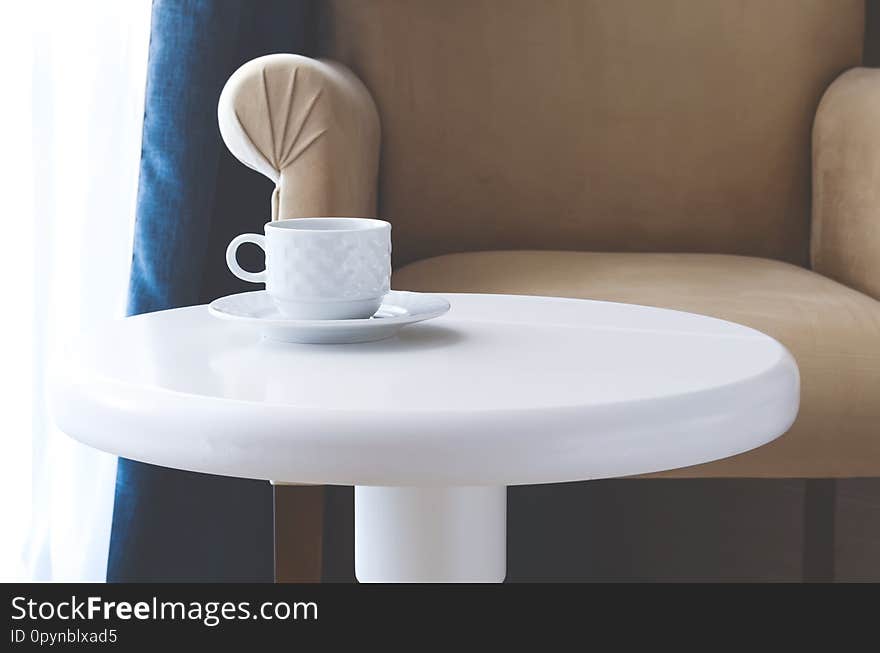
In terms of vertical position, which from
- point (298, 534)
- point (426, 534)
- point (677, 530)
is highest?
point (426, 534)

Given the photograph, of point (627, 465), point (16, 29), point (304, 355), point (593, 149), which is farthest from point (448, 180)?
point (627, 465)

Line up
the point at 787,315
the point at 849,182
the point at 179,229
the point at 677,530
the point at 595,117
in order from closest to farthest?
1. the point at 787,315
2. the point at 179,229
3. the point at 849,182
4. the point at 595,117
5. the point at 677,530

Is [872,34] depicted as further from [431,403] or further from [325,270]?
[431,403]

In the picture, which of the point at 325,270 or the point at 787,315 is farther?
the point at 787,315

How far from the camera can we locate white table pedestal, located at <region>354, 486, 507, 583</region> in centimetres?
73

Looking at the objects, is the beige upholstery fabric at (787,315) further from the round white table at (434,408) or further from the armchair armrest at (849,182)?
the round white table at (434,408)

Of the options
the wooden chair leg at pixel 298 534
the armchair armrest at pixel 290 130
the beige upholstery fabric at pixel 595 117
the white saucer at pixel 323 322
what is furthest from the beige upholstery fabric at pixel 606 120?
the white saucer at pixel 323 322

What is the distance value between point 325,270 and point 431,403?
7.1 inches

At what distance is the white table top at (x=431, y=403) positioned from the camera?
0.52 m

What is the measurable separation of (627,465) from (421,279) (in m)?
0.83

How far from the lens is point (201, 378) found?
62 cm

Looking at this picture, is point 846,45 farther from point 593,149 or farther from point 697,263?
point 697,263

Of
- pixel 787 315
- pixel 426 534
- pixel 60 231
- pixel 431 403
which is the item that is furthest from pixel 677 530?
pixel 431 403

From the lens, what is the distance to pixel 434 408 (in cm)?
54
